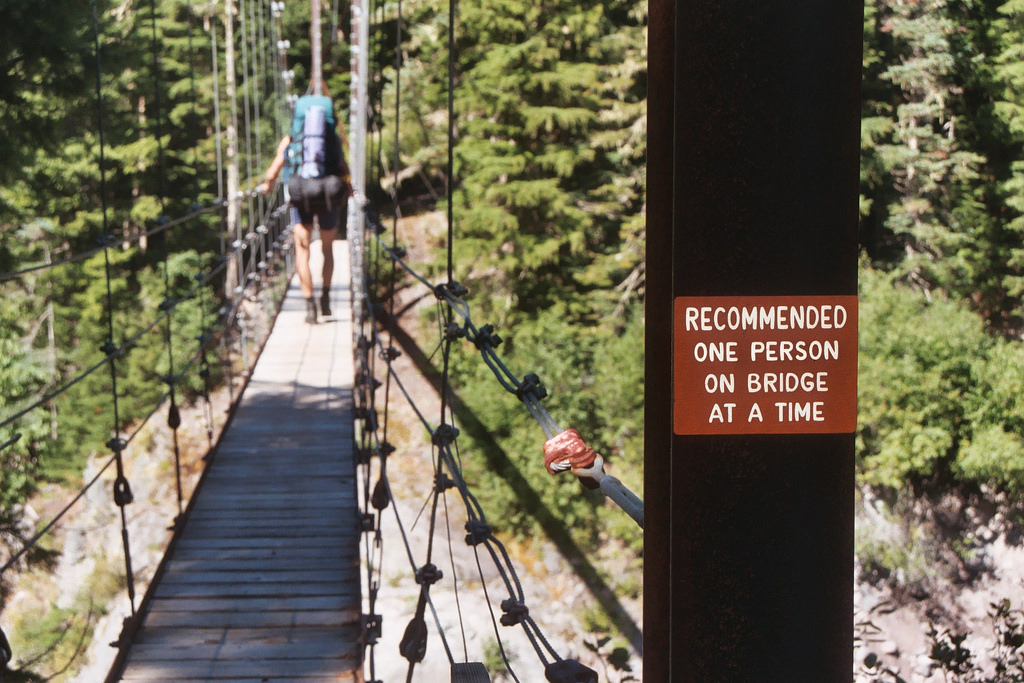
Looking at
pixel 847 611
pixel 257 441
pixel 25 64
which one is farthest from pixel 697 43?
pixel 25 64

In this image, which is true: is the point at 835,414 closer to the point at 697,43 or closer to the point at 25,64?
the point at 697,43

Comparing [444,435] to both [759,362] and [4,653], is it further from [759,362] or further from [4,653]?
[759,362]

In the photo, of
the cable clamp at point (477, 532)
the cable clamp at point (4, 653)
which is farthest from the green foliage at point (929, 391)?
the cable clamp at point (4, 653)

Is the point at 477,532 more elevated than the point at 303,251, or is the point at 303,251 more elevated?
the point at 303,251

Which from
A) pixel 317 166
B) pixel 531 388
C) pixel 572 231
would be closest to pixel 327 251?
pixel 317 166

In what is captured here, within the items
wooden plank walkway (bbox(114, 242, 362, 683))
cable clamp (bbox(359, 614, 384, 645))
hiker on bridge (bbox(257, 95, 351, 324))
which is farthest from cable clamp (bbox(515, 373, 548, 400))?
hiker on bridge (bbox(257, 95, 351, 324))

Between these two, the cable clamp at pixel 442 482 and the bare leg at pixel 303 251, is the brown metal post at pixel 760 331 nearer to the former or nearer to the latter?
the cable clamp at pixel 442 482

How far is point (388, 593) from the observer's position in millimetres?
12352

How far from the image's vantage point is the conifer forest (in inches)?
443

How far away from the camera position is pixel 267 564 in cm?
371

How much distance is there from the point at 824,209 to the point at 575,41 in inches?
592

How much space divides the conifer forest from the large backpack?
62.4 inches

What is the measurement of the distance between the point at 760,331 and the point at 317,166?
15.4ft

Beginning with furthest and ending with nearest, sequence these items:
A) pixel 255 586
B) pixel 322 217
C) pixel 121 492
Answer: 1. pixel 322 217
2. pixel 255 586
3. pixel 121 492
